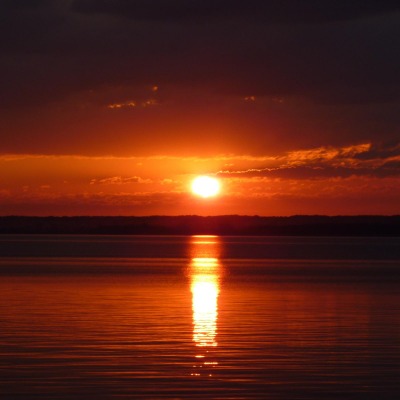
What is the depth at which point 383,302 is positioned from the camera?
35906mm

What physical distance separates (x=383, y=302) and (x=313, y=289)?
8.72 metres

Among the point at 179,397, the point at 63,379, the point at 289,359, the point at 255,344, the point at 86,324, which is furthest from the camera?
the point at 86,324

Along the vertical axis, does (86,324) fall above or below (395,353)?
above

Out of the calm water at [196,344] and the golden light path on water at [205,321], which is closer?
the calm water at [196,344]

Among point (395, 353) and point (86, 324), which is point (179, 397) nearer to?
point (395, 353)

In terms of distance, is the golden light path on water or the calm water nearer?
the calm water

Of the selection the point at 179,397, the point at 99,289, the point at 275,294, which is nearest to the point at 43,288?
the point at 99,289

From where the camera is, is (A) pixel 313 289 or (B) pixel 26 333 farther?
(A) pixel 313 289

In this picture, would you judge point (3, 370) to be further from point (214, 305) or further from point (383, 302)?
point (383, 302)

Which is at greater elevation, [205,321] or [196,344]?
[205,321]

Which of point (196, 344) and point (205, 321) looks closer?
point (196, 344)

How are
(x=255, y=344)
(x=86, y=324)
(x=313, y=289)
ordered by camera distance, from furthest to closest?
(x=313, y=289), (x=86, y=324), (x=255, y=344)

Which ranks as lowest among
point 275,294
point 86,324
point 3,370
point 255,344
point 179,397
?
point 179,397

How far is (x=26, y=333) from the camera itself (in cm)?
2412
